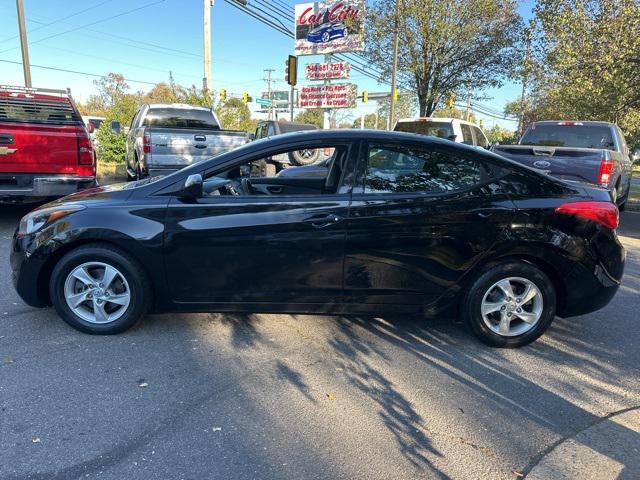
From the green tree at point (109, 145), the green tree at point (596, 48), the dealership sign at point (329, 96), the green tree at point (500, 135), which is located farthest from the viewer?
the green tree at point (500, 135)

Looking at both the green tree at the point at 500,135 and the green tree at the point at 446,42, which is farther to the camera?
the green tree at the point at 500,135

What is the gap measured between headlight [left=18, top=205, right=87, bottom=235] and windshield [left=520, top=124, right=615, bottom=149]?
8774 mm

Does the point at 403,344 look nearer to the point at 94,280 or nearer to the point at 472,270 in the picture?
the point at 472,270

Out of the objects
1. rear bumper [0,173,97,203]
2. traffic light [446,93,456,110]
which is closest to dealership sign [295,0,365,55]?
traffic light [446,93,456,110]

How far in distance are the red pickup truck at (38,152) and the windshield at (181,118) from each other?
3994mm

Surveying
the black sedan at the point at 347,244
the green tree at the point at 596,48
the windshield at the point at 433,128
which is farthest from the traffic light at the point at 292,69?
the black sedan at the point at 347,244

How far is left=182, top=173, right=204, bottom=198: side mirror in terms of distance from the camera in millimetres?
3588

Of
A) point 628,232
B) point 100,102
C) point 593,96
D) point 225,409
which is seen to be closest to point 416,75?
point 593,96

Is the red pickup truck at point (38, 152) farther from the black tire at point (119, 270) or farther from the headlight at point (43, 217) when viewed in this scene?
the black tire at point (119, 270)

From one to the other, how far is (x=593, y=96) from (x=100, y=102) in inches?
1821

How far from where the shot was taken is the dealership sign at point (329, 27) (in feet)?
71.3

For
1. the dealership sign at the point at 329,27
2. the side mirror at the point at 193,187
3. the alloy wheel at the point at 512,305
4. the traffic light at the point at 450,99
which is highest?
the dealership sign at the point at 329,27

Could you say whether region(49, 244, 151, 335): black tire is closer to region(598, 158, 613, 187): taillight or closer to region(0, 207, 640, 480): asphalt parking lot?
region(0, 207, 640, 480): asphalt parking lot

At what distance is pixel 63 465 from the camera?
2396mm
